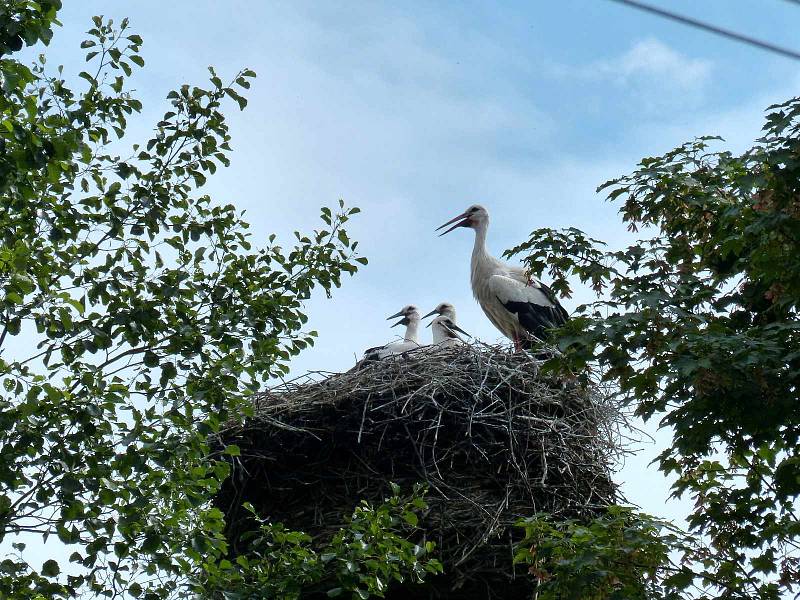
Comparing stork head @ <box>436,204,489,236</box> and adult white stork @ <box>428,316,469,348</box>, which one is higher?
stork head @ <box>436,204,489,236</box>

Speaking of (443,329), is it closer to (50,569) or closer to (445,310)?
(445,310)

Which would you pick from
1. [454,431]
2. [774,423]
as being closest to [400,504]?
[454,431]

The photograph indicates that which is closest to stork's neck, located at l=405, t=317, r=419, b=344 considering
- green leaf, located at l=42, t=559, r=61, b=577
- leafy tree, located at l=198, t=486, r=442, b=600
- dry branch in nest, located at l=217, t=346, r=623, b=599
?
dry branch in nest, located at l=217, t=346, r=623, b=599

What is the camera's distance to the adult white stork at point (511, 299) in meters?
11.8

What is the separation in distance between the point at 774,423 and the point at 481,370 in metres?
2.61

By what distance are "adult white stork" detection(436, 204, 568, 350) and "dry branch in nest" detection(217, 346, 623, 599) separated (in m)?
2.46

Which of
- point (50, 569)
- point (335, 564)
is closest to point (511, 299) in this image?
point (335, 564)

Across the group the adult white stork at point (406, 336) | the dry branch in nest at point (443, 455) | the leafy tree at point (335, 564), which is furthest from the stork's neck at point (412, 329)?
the leafy tree at point (335, 564)

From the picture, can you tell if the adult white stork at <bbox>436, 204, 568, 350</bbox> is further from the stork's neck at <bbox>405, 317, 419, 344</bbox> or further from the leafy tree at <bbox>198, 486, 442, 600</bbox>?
the leafy tree at <bbox>198, 486, 442, 600</bbox>

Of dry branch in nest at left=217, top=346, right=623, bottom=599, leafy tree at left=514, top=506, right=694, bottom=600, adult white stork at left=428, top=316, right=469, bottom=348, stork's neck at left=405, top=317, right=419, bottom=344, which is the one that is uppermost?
stork's neck at left=405, top=317, right=419, bottom=344

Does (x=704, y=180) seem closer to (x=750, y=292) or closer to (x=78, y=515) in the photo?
(x=750, y=292)

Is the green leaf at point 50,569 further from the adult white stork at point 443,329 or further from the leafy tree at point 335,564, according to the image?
the adult white stork at point 443,329

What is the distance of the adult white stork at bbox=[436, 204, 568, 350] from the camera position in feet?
38.8

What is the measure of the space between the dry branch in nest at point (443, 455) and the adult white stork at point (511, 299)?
2.46 metres
